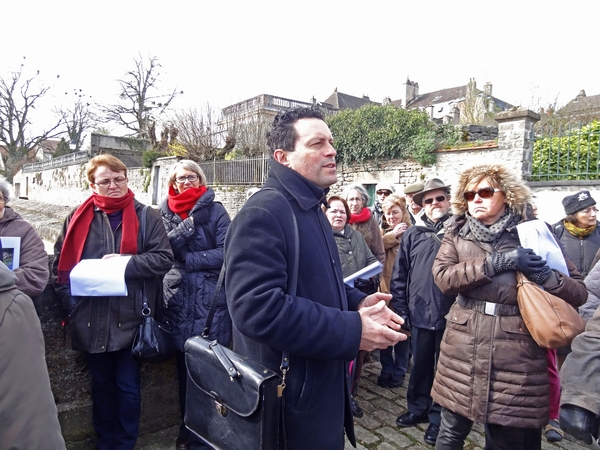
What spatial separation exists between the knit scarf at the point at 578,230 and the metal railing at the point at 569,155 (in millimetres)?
4053

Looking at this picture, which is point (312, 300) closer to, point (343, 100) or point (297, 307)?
point (297, 307)

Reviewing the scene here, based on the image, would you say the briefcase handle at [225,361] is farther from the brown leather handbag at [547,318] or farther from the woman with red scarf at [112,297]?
the brown leather handbag at [547,318]

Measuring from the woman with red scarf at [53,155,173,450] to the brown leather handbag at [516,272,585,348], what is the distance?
231 cm

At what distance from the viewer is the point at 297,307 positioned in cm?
155

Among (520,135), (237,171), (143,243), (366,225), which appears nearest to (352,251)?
(366,225)

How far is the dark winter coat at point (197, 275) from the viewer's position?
121 inches

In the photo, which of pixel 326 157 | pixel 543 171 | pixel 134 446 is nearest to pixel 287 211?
pixel 326 157

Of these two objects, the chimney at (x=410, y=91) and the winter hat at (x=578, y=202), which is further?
the chimney at (x=410, y=91)

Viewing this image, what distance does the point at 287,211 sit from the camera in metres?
1.75

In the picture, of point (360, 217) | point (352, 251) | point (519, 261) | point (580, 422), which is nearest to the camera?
point (580, 422)

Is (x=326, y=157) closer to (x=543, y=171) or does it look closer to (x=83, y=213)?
(x=83, y=213)

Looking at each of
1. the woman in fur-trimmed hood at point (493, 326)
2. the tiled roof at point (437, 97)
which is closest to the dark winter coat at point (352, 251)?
the woman in fur-trimmed hood at point (493, 326)

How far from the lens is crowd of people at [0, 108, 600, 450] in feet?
5.20

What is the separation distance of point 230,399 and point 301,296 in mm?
503
